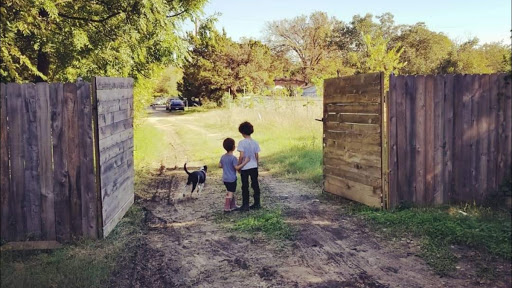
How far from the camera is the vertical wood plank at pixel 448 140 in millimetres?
7160

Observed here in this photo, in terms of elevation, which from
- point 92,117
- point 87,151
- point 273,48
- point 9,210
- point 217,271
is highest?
point 273,48

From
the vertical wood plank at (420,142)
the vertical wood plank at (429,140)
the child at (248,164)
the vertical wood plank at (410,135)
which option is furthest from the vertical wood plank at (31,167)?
the vertical wood plank at (429,140)

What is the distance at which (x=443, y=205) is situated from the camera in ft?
23.4

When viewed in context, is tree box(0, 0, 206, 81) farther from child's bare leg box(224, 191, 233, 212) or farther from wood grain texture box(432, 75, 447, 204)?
wood grain texture box(432, 75, 447, 204)

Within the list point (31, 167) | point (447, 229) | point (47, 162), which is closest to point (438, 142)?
point (447, 229)

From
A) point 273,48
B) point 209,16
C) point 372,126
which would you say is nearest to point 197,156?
point 209,16

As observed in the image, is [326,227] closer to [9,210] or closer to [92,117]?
[92,117]

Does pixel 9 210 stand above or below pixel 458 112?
below

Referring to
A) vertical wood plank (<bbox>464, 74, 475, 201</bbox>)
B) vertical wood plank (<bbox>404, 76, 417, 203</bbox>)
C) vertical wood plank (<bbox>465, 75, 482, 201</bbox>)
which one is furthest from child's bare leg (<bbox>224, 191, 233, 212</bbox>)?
vertical wood plank (<bbox>465, 75, 482, 201</bbox>)

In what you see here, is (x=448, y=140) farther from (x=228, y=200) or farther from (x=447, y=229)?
(x=228, y=200)

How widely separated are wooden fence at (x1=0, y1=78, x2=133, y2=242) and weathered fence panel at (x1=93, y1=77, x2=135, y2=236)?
0.64 feet

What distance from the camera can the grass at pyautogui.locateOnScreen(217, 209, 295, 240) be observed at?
6203 mm

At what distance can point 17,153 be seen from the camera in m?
5.55

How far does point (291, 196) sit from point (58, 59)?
637 cm
